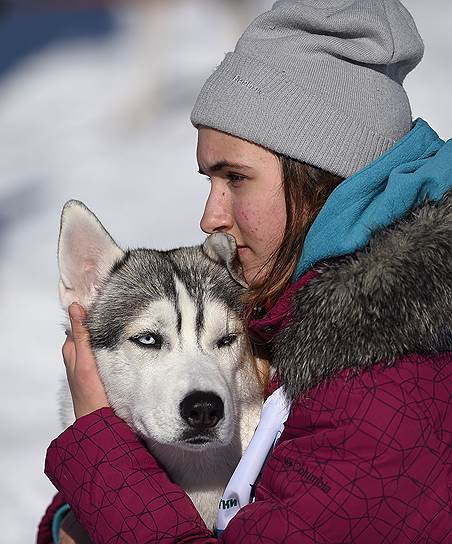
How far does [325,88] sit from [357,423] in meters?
1.03

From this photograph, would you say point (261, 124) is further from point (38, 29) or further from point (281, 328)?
point (38, 29)

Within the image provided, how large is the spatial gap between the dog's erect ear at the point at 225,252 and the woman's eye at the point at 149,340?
363 mm

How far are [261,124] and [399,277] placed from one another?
2.39ft

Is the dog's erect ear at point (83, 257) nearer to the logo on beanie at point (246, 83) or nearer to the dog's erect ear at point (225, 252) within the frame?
the dog's erect ear at point (225, 252)

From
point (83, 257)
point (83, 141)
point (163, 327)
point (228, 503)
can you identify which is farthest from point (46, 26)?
point (228, 503)

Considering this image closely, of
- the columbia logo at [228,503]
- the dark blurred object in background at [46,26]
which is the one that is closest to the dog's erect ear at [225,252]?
the columbia logo at [228,503]

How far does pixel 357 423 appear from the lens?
7.07 ft

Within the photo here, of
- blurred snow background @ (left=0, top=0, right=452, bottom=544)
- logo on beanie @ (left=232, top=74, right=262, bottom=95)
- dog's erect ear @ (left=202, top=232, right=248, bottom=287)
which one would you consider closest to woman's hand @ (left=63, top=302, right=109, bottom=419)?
dog's erect ear @ (left=202, top=232, right=248, bottom=287)

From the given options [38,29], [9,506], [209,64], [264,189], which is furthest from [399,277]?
[38,29]

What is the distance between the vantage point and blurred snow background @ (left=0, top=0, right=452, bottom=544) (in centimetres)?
599

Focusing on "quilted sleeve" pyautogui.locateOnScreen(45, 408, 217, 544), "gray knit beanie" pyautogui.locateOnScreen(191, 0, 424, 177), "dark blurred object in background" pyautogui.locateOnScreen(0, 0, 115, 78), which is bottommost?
"quilted sleeve" pyautogui.locateOnScreen(45, 408, 217, 544)

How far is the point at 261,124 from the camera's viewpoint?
8.90 feet

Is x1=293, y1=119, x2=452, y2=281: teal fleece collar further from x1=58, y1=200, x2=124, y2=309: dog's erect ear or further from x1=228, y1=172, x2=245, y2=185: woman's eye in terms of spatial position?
x1=58, y1=200, x2=124, y2=309: dog's erect ear

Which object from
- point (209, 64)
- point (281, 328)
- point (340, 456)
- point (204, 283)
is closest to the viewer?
point (340, 456)
